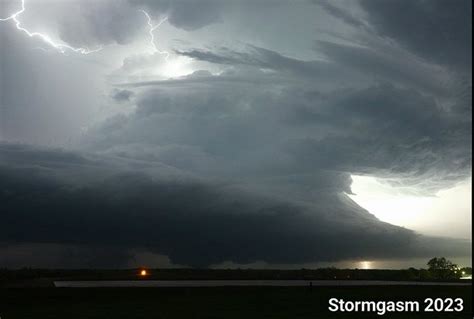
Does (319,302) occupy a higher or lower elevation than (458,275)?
lower

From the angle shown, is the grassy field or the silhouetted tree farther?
the silhouetted tree

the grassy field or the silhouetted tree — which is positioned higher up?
the silhouetted tree

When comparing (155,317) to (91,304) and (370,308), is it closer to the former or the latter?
(91,304)

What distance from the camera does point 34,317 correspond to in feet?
167

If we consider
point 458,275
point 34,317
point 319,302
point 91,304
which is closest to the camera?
point 34,317

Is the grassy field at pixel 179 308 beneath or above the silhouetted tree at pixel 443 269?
beneath

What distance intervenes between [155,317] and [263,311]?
12.8 metres

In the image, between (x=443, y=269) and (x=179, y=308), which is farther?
(x=443, y=269)

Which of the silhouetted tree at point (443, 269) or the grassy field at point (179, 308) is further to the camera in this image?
the silhouetted tree at point (443, 269)

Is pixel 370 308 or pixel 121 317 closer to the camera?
pixel 121 317

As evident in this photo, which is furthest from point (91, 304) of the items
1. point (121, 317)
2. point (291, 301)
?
point (291, 301)

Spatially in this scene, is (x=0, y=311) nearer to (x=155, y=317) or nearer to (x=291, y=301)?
(x=155, y=317)

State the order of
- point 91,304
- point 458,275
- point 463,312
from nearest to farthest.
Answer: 1. point 463,312
2. point 91,304
3. point 458,275

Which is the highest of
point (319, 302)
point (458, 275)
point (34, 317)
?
point (458, 275)
